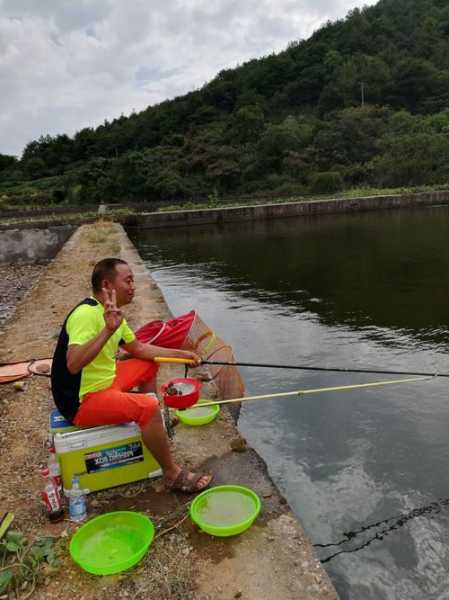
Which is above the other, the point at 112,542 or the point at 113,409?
the point at 113,409

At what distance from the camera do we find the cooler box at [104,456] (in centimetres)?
267

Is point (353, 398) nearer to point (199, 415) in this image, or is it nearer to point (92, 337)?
point (199, 415)

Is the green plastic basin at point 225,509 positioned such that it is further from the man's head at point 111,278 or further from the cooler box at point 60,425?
the man's head at point 111,278

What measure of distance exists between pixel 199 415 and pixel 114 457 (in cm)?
107

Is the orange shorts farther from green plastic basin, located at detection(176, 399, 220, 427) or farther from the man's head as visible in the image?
green plastic basin, located at detection(176, 399, 220, 427)

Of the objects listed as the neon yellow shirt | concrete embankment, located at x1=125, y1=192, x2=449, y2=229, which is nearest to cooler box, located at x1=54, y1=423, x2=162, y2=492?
the neon yellow shirt

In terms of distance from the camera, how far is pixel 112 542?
2.46m

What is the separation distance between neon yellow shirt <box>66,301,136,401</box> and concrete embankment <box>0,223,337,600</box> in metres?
0.74

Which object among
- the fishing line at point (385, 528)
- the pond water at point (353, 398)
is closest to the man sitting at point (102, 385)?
the fishing line at point (385, 528)

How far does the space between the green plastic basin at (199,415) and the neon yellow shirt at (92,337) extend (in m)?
0.98

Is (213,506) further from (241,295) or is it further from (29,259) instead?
(29,259)

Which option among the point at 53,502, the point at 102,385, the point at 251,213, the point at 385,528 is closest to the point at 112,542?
the point at 53,502

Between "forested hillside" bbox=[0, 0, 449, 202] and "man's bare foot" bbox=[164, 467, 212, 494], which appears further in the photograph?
"forested hillside" bbox=[0, 0, 449, 202]

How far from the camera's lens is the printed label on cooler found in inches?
108
